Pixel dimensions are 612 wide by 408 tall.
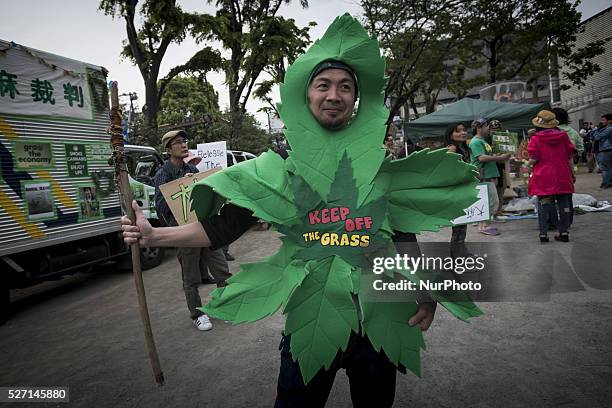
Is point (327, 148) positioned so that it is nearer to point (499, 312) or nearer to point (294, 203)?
point (294, 203)

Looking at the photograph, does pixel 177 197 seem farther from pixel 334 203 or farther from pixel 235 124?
pixel 235 124

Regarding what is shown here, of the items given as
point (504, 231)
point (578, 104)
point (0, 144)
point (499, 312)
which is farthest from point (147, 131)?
point (578, 104)

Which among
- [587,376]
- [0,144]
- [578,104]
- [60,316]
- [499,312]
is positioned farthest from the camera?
[578,104]

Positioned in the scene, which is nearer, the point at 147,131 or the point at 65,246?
the point at 65,246

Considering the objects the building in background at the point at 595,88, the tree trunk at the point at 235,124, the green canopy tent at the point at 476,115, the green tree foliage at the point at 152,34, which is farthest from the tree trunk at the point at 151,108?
the building in background at the point at 595,88

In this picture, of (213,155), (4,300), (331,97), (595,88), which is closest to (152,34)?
(213,155)

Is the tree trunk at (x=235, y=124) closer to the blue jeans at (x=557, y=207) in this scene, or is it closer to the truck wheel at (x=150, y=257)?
the truck wheel at (x=150, y=257)

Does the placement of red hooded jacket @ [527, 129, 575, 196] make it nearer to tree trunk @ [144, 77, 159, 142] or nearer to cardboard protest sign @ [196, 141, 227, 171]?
cardboard protest sign @ [196, 141, 227, 171]

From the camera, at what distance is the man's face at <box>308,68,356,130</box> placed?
1.32 metres

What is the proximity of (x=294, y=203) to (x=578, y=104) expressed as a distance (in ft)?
117

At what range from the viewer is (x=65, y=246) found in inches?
201

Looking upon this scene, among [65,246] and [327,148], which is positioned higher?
[327,148]

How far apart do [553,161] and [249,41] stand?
1206 cm

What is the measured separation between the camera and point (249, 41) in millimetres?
14203
